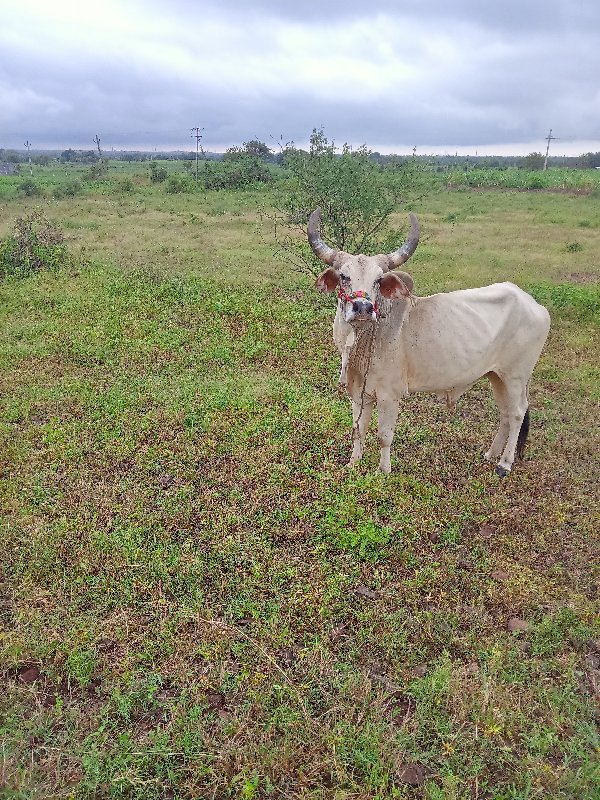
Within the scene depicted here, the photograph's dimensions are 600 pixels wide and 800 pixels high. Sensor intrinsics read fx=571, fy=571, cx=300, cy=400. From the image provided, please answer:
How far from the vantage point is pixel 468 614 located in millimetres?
4211

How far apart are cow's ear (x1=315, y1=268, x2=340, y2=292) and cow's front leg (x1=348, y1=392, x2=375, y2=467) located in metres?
1.26

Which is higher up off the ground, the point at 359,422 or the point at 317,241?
the point at 317,241

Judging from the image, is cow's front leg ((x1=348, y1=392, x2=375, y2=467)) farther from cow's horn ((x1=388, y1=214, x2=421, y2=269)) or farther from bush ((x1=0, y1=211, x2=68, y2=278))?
bush ((x1=0, y1=211, x2=68, y2=278))

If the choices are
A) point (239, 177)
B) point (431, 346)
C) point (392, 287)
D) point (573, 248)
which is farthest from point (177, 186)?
point (392, 287)

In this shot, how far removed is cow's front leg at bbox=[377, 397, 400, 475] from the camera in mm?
5730

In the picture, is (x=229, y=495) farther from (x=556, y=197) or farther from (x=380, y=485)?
(x=556, y=197)

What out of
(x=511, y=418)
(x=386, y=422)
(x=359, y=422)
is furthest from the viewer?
(x=511, y=418)

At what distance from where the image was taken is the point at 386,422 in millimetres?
5766

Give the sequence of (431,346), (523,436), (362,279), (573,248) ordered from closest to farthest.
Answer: (362,279)
(431,346)
(523,436)
(573,248)

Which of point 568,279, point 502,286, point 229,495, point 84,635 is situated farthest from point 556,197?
point 84,635

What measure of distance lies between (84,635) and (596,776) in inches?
126

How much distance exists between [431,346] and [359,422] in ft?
3.46

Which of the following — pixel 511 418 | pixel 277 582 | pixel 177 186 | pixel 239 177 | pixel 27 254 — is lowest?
pixel 277 582

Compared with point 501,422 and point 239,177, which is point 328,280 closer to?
point 501,422
